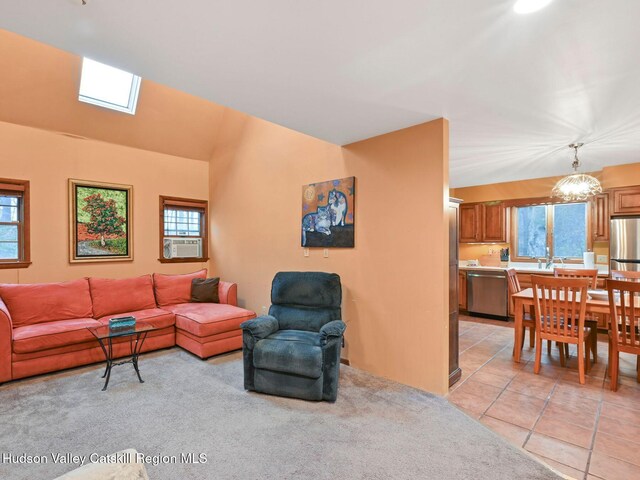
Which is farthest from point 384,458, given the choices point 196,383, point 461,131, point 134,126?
point 134,126

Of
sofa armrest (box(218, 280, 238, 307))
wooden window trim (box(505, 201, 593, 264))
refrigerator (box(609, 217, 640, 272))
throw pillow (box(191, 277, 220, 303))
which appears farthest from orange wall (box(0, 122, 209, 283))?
refrigerator (box(609, 217, 640, 272))

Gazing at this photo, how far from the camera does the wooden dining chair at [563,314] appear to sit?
3.14 metres

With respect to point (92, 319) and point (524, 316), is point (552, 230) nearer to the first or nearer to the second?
point (524, 316)

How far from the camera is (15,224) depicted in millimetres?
4027

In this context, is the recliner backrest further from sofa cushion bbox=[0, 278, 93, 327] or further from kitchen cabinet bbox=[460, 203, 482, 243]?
kitchen cabinet bbox=[460, 203, 482, 243]

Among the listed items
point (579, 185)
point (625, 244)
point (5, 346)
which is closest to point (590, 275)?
point (625, 244)

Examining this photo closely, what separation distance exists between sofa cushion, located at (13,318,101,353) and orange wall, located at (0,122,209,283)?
3.32ft

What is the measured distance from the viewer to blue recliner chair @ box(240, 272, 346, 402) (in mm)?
2723

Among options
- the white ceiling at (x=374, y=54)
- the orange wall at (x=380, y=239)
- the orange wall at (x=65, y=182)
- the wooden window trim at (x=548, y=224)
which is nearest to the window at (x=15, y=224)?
the orange wall at (x=65, y=182)

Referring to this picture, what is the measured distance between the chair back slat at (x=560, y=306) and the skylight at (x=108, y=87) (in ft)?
18.2

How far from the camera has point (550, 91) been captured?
2535 millimetres

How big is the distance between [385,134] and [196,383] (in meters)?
3.09

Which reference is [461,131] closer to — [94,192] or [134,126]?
[134,126]

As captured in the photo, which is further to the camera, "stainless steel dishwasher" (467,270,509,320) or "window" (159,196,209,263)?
"stainless steel dishwasher" (467,270,509,320)
